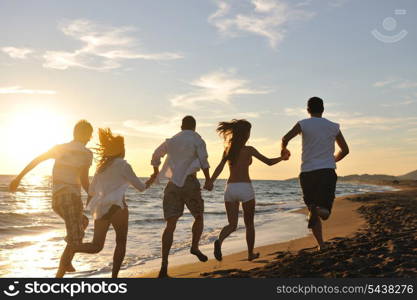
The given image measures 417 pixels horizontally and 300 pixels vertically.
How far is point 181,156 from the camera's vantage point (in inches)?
258

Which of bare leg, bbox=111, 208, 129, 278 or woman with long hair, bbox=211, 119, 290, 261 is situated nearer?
bare leg, bbox=111, 208, 129, 278

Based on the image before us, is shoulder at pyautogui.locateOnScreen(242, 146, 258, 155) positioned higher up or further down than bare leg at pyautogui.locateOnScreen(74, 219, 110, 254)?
higher up

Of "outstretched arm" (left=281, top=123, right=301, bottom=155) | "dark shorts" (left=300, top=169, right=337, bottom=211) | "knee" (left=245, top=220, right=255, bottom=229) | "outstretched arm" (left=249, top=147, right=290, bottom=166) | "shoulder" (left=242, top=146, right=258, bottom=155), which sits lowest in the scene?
"knee" (left=245, top=220, right=255, bottom=229)

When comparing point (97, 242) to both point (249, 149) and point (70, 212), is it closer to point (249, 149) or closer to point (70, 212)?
point (70, 212)

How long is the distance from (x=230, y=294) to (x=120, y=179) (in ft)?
6.68

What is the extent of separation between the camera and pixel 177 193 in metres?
6.52

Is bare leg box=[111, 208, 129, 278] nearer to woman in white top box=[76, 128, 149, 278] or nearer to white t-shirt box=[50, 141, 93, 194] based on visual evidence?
woman in white top box=[76, 128, 149, 278]

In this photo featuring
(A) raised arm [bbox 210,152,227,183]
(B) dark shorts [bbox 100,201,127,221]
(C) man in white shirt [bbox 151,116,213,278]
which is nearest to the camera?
(B) dark shorts [bbox 100,201,127,221]

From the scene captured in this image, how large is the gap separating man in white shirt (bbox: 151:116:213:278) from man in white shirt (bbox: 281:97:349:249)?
1285mm

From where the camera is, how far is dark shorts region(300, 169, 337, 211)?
21.5ft

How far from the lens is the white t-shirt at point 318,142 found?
6.54 metres

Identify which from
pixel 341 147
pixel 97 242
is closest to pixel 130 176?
pixel 97 242

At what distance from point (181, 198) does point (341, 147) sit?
2.47m

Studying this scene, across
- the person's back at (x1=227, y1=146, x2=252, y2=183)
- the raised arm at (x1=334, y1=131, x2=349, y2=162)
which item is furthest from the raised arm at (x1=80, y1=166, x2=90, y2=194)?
the raised arm at (x1=334, y1=131, x2=349, y2=162)
